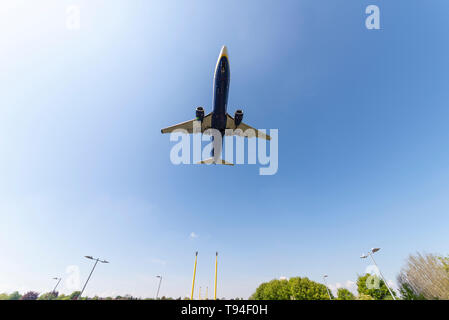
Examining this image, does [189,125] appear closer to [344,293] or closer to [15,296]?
[344,293]

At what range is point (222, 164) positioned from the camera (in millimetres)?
31000

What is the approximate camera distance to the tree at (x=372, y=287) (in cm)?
4764

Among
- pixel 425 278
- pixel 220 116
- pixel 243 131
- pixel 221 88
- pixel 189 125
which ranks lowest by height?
pixel 425 278

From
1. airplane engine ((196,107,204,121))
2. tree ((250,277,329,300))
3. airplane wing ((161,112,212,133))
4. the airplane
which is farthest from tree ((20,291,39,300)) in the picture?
airplane engine ((196,107,204,121))

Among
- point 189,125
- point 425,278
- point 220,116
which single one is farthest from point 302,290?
point 189,125

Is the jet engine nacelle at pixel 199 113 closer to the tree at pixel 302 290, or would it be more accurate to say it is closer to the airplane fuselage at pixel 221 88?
the airplane fuselage at pixel 221 88

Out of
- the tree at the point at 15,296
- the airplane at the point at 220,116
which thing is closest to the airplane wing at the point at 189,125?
the airplane at the point at 220,116

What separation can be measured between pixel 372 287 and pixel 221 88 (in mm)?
69378

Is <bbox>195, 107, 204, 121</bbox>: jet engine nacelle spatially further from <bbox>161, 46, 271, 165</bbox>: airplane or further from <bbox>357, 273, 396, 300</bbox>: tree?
<bbox>357, 273, 396, 300</bbox>: tree

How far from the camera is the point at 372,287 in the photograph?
4972 cm

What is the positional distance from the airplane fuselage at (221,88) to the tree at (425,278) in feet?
164
